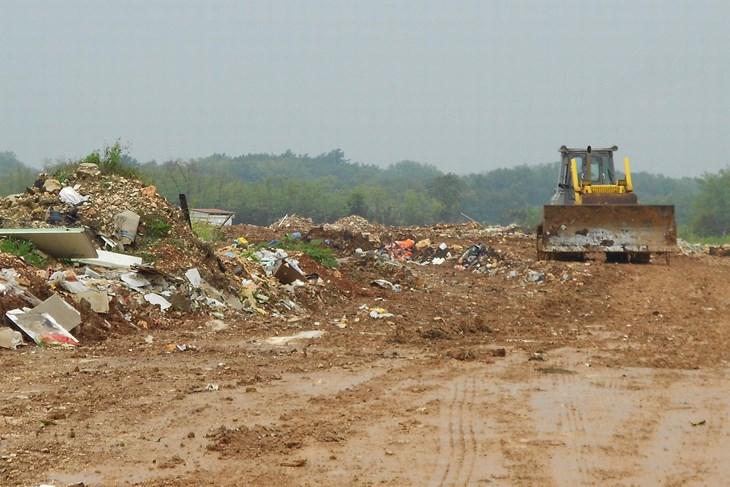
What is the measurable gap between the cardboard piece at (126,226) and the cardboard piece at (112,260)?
61 cm

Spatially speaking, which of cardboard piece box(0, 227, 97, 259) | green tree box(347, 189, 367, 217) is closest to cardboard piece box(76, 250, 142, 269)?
cardboard piece box(0, 227, 97, 259)

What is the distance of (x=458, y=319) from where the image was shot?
515 inches

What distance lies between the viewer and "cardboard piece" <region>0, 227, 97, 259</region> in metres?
13.0

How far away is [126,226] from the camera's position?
14.4 m

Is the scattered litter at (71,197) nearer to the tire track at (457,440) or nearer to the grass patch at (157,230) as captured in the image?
the grass patch at (157,230)

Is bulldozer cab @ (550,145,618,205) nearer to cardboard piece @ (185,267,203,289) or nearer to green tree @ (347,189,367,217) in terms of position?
cardboard piece @ (185,267,203,289)

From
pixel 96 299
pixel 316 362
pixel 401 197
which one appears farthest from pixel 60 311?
pixel 401 197

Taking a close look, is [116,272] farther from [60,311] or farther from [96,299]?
[60,311]

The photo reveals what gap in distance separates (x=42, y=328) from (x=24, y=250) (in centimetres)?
272

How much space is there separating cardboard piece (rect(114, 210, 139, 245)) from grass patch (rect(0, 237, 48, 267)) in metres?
1.61

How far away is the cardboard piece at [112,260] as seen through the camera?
42.8ft

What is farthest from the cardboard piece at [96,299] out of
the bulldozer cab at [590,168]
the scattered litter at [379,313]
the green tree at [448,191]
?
the green tree at [448,191]

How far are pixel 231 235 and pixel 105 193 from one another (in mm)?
10916

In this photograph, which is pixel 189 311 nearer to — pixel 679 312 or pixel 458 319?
pixel 458 319
